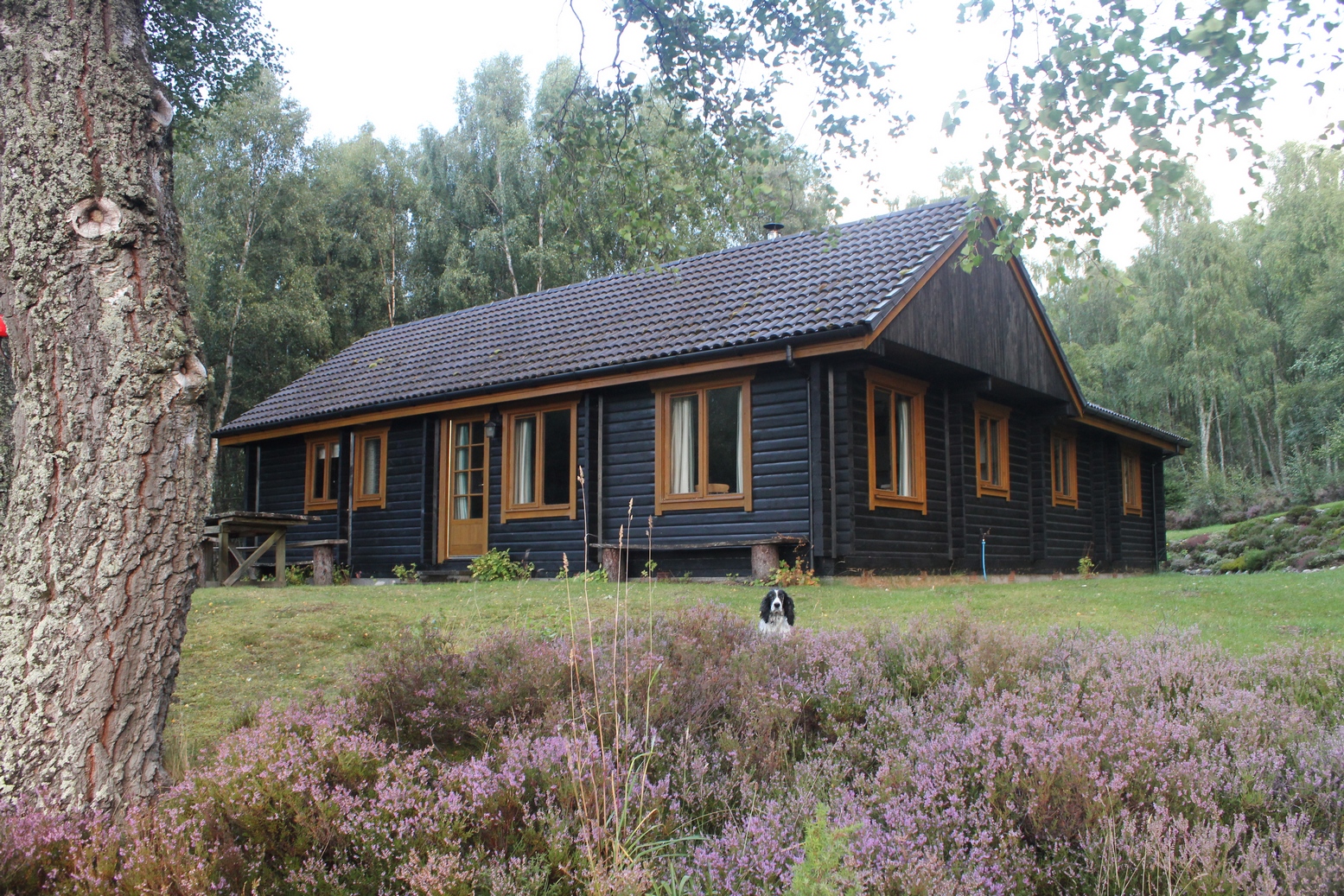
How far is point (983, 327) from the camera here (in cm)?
A: 1506

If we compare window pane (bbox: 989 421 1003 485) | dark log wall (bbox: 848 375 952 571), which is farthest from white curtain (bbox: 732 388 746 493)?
window pane (bbox: 989 421 1003 485)

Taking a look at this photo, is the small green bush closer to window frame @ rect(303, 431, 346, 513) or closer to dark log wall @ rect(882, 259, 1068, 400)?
window frame @ rect(303, 431, 346, 513)

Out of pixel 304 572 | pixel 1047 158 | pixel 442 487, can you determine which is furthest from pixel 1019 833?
pixel 304 572

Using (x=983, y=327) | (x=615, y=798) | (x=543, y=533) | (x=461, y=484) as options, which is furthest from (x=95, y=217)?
(x=983, y=327)

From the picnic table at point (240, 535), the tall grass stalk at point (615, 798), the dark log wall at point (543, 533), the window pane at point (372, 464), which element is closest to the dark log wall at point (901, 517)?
the dark log wall at point (543, 533)

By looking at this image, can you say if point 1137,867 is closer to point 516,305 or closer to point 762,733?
point 762,733

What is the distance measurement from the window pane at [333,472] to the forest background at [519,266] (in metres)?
8.68

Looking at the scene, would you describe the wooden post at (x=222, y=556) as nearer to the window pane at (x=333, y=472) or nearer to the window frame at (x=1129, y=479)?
the window pane at (x=333, y=472)

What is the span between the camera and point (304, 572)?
17.6 m

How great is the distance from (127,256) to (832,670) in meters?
3.47

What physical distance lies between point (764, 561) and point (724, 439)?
195cm

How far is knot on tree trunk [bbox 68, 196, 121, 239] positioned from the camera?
12.2 feet

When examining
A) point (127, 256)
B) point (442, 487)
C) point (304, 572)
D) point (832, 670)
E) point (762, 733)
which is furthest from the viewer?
point (304, 572)

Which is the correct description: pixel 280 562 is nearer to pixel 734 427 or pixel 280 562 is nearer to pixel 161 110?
pixel 734 427
